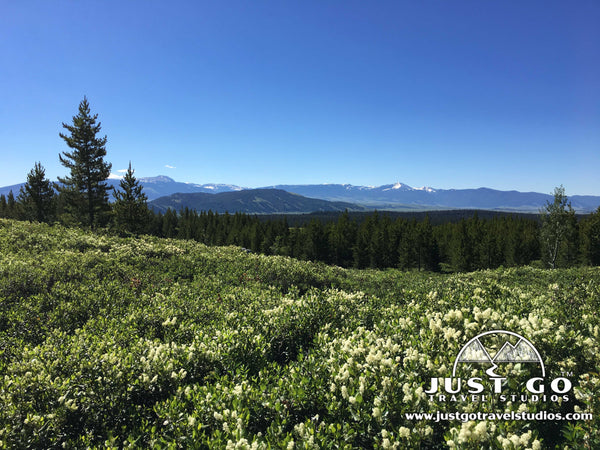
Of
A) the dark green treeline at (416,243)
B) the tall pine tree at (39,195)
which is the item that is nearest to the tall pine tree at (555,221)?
the dark green treeline at (416,243)

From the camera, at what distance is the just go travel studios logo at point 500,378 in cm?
366

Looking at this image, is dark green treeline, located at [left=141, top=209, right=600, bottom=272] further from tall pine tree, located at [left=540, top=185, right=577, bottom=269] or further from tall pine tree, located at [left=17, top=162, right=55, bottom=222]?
tall pine tree, located at [left=17, top=162, right=55, bottom=222]

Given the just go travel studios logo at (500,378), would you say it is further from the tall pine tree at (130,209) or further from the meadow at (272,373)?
the tall pine tree at (130,209)

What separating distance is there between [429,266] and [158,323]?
6804cm

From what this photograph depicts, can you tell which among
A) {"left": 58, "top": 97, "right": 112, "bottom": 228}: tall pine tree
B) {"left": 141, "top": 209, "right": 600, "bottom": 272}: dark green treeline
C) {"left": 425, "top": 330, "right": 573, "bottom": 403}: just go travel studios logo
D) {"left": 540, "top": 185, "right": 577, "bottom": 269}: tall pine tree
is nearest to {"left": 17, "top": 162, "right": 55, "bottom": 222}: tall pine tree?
{"left": 58, "top": 97, "right": 112, "bottom": 228}: tall pine tree

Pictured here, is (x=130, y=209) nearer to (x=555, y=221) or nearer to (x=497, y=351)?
(x=497, y=351)

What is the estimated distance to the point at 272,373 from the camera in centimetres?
539

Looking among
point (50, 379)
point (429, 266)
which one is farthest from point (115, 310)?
point (429, 266)

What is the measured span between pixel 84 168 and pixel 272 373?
39.7 m

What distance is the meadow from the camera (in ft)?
11.4

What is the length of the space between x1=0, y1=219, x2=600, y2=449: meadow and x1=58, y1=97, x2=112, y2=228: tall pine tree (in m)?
31.6

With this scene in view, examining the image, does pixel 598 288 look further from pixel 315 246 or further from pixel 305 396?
pixel 315 246

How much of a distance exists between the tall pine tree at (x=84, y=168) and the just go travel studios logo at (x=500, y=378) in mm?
40202

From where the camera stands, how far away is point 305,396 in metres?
4.18
